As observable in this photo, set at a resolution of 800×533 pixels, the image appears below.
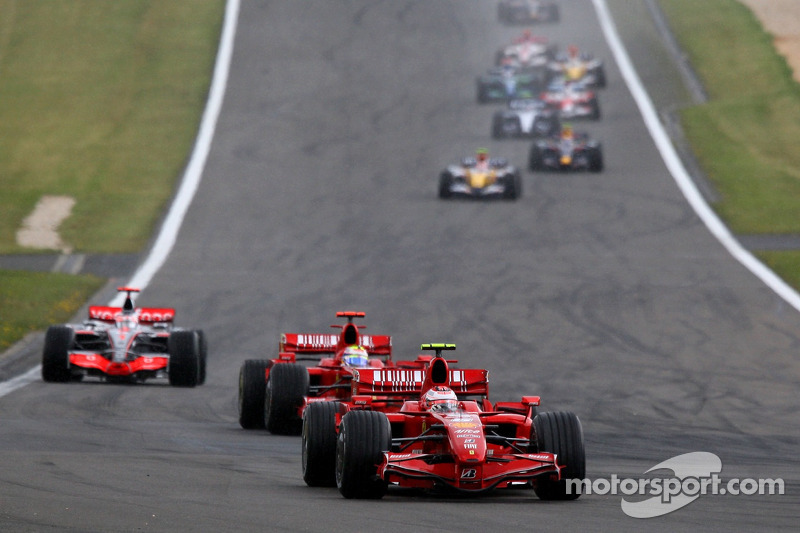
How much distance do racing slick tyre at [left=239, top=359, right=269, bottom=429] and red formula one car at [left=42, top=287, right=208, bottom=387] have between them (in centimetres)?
365

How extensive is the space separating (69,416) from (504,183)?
23.4 metres

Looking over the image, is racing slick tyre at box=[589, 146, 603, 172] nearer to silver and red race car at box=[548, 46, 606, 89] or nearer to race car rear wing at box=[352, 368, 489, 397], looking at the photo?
silver and red race car at box=[548, 46, 606, 89]

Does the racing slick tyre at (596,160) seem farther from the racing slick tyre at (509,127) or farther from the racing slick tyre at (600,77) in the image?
the racing slick tyre at (600,77)

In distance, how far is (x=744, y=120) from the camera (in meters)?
49.6

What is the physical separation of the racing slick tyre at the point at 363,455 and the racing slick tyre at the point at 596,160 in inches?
1255

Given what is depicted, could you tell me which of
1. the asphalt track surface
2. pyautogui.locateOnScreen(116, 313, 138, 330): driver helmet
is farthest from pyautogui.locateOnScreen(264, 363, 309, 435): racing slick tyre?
pyautogui.locateOnScreen(116, 313, 138, 330): driver helmet

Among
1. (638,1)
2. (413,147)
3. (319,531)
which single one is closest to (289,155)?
(413,147)

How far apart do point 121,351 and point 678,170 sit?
25.3 meters

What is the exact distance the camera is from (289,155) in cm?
4631

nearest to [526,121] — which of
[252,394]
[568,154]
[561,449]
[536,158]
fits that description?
[536,158]

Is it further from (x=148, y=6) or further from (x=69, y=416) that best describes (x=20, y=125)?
(x=69, y=416)

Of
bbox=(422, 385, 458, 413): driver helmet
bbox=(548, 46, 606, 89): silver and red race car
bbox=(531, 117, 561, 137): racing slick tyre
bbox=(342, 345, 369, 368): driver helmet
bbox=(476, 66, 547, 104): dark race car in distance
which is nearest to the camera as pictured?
bbox=(422, 385, 458, 413): driver helmet

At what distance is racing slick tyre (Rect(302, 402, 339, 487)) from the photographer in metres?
12.9

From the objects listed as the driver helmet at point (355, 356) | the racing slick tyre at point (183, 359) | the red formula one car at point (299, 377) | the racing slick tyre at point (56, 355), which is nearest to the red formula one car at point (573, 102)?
the racing slick tyre at point (183, 359)
